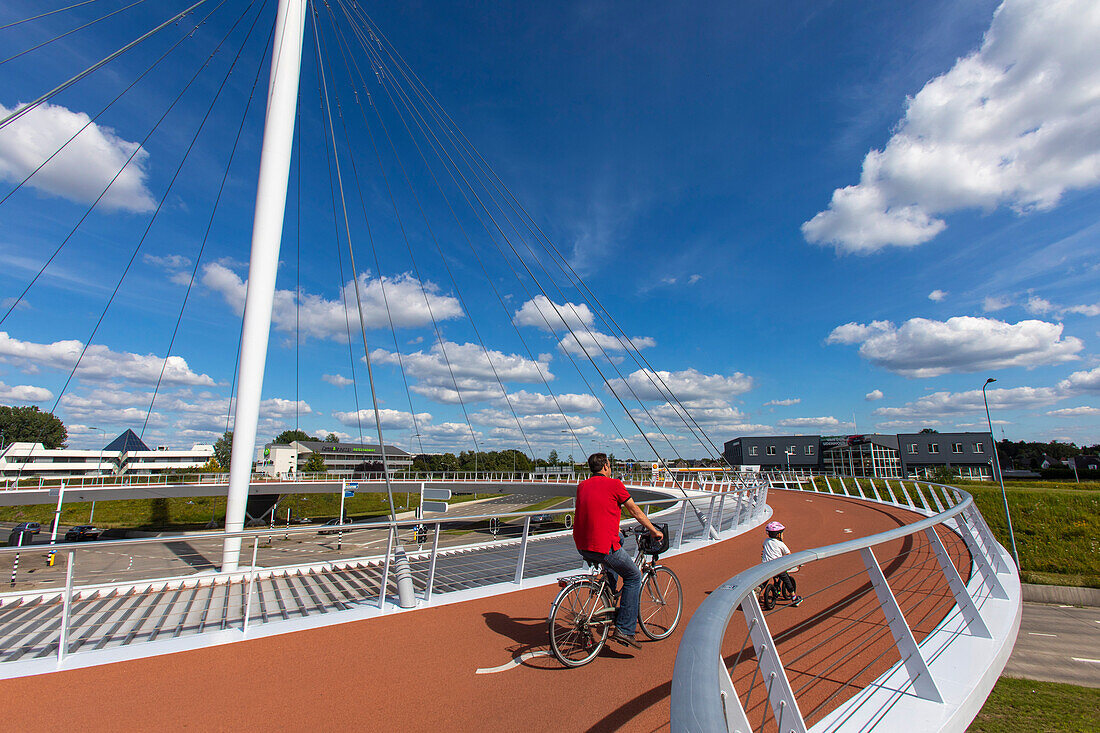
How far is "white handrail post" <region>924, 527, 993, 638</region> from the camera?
466 centimetres

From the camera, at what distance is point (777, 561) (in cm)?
248

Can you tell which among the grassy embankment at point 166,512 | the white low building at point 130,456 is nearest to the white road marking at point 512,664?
the grassy embankment at point 166,512

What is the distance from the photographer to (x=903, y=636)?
3.56 meters

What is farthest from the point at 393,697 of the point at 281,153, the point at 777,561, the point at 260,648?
the point at 281,153

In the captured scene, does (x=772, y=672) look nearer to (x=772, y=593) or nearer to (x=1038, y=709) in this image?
(x=772, y=593)

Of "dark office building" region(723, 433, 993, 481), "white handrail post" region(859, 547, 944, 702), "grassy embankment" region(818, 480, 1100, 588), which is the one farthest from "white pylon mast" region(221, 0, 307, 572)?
"dark office building" region(723, 433, 993, 481)

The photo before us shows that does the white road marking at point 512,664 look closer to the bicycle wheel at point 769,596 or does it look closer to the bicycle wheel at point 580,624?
the bicycle wheel at point 580,624

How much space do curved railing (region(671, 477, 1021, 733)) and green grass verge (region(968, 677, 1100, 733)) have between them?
3314 mm

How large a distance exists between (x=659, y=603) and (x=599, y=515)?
1447mm

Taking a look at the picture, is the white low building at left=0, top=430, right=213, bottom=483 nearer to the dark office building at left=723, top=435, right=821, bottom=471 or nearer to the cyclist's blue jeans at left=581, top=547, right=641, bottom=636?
the dark office building at left=723, top=435, right=821, bottom=471

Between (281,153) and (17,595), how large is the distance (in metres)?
11.5

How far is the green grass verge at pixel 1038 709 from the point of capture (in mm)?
7914

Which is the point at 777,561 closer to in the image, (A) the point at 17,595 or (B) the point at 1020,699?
(B) the point at 1020,699

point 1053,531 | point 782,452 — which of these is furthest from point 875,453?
point 1053,531
